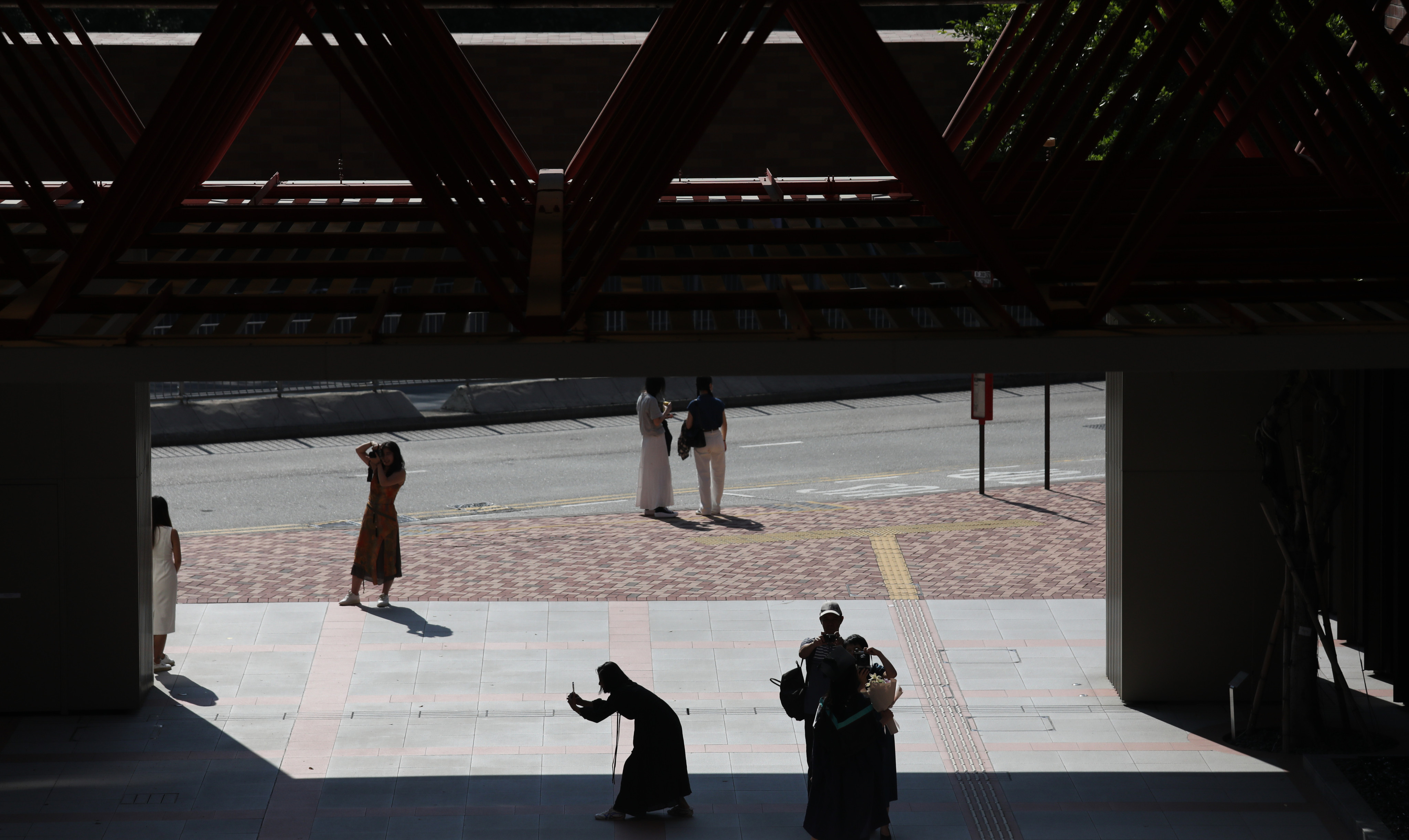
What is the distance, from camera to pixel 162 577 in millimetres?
13211

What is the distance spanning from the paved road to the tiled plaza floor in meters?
6.05

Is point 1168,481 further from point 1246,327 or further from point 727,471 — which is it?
point 727,471

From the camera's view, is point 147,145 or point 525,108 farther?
point 525,108

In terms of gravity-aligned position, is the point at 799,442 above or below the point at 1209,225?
below

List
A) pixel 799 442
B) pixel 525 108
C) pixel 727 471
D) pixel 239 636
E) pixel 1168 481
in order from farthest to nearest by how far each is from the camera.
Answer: pixel 525 108, pixel 799 442, pixel 727 471, pixel 239 636, pixel 1168 481

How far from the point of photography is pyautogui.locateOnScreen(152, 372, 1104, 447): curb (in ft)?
88.8

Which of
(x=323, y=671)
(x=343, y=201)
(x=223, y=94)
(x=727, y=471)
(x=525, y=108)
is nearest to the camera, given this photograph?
(x=223, y=94)

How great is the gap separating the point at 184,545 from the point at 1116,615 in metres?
11.0

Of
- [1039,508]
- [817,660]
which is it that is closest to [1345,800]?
[817,660]

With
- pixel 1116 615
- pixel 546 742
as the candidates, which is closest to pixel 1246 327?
pixel 1116 615

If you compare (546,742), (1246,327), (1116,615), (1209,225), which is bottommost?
(546,742)

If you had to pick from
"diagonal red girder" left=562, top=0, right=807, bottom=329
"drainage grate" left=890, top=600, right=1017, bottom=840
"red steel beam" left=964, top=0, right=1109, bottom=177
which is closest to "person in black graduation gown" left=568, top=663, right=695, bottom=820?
"drainage grate" left=890, top=600, right=1017, bottom=840

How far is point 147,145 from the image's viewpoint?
8.62 m

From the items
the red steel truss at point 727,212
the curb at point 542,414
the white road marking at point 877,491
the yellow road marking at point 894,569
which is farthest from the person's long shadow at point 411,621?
the curb at point 542,414
